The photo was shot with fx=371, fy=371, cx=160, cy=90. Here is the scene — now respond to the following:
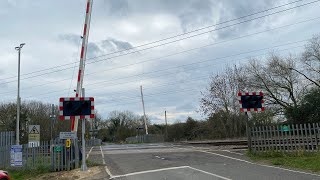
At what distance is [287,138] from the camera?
1888cm

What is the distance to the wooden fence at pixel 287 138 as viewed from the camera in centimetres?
1825

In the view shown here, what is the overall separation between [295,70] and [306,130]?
28.7 metres

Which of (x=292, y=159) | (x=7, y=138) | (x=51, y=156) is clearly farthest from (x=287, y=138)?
(x=7, y=138)

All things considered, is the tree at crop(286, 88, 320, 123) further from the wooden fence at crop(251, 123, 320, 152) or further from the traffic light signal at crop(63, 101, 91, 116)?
the traffic light signal at crop(63, 101, 91, 116)

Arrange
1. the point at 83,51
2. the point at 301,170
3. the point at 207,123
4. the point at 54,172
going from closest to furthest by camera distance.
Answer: the point at 301,170 < the point at 54,172 < the point at 83,51 < the point at 207,123

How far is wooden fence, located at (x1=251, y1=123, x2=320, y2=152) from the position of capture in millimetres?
18250

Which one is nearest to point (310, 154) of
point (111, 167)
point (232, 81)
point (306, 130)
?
point (306, 130)

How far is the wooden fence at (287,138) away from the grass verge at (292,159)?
0.55 m

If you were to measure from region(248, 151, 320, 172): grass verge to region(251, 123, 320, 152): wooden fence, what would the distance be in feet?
1.81

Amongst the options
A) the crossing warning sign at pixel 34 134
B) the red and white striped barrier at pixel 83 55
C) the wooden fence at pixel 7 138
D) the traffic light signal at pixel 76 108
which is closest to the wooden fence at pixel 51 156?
the red and white striped barrier at pixel 83 55

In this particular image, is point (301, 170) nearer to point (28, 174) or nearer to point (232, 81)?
point (28, 174)

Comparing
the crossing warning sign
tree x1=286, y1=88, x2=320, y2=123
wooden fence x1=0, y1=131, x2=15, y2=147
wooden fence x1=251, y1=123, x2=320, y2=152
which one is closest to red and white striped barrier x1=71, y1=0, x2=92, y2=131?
wooden fence x1=0, y1=131, x2=15, y2=147

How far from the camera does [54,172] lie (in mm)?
16781

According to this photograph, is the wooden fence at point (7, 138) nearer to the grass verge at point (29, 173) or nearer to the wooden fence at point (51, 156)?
the wooden fence at point (51, 156)
